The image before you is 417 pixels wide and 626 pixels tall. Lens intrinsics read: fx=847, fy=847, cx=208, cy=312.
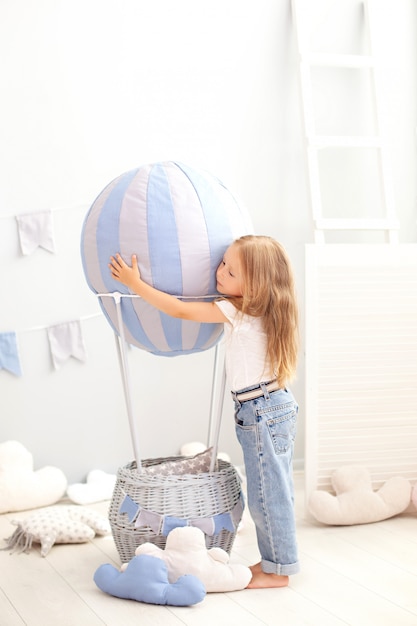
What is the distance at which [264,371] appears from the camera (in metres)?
2.16

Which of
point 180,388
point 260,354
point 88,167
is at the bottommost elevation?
point 180,388

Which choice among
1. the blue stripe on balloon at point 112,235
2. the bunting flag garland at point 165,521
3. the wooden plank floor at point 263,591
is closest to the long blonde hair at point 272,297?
the blue stripe on balloon at point 112,235

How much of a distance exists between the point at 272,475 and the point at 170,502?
28 cm

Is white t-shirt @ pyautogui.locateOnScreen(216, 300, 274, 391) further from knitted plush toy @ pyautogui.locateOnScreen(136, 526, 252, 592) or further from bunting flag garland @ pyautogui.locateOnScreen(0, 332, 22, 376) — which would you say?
bunting flag garland @ pyautogui.locateOnScreen(0, 332, 22, 376)

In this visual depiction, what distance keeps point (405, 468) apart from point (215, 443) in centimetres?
89

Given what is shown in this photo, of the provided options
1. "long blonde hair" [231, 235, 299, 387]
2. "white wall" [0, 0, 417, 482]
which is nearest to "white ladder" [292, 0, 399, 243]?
"white wall" [0, 0, 417, 482]

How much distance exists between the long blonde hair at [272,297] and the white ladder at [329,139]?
1048mm

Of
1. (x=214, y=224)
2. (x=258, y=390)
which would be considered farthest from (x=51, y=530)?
(x=214, y=224)

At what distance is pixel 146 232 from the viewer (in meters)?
2.06

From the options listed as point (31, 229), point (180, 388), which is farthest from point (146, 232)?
point (180, 388)

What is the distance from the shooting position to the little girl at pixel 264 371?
2.10 metres

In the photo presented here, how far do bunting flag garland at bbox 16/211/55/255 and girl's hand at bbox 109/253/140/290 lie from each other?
38.0 inches

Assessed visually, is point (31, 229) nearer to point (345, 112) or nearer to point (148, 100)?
point (148, 100)

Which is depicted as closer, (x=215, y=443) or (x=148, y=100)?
(x=215, y=443)
